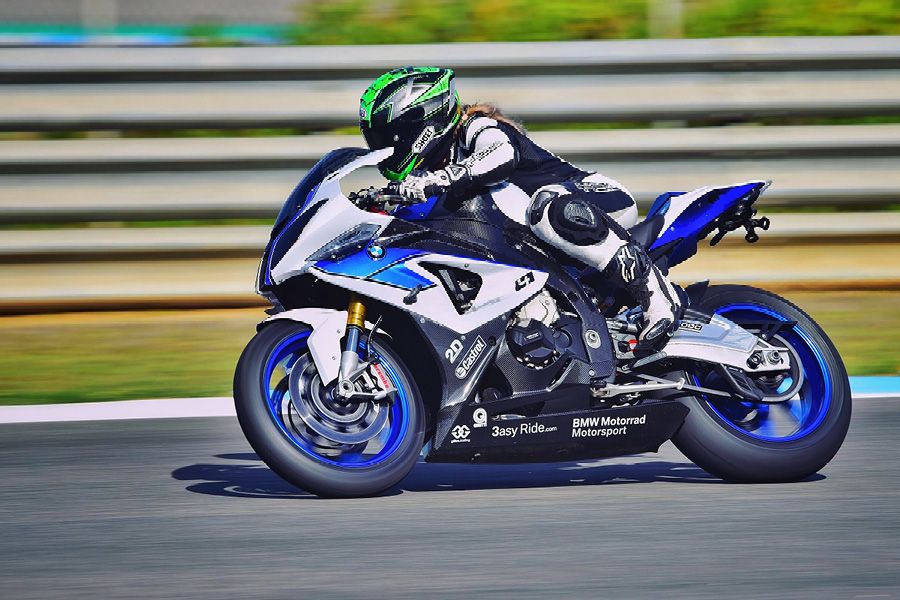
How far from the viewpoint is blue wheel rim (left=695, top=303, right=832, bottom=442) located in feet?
18.0

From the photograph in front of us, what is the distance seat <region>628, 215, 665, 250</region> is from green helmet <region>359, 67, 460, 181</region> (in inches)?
32.4

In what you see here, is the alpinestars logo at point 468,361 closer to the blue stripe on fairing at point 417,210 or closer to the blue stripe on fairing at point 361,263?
the blue stripe on fairing at point 361,263

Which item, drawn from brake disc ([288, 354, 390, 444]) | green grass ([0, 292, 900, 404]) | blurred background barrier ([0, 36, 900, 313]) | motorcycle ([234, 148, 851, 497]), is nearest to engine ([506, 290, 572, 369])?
motorcycle ([234, 148, 851, 497])

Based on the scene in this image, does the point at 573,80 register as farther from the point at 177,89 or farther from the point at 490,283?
the point at 490,283

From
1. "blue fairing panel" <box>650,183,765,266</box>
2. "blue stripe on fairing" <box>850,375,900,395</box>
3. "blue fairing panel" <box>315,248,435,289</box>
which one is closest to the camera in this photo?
"blue fairing panel" <box>315,248,435,289</box>

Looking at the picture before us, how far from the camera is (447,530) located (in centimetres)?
468

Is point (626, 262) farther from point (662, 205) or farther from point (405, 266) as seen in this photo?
point (405, 266)

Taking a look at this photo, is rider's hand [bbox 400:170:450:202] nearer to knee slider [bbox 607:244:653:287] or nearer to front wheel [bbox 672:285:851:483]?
knee slider [bbox 607:244:653:287]

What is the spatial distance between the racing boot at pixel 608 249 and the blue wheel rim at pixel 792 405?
293mm

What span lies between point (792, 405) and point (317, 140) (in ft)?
13.4

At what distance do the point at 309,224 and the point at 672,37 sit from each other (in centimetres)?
495

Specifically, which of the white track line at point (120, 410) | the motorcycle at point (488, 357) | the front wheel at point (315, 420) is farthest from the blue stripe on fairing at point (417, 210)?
the white track line at point (120, 410)

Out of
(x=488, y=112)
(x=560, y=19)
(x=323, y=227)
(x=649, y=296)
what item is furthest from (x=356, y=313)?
(x=560, y=19)

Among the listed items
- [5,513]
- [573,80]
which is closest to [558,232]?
[5,513]
